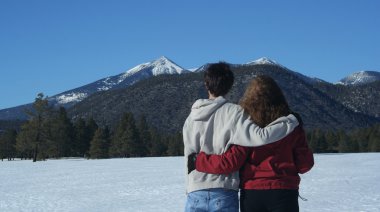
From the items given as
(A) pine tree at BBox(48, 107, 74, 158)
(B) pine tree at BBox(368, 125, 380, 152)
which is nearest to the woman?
(A) pine tree at BBox(48, 107, 74, 158)

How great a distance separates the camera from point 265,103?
13.3ft

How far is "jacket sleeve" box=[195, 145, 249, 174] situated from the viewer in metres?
3.90

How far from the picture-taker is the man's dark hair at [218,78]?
13.5 feet

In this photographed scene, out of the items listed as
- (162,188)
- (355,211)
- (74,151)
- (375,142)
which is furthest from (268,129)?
(375,142)

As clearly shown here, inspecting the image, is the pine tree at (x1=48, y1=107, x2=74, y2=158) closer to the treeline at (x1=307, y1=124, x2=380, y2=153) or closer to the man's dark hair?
the treeline at (x1=307, y1=124, x2=380, y2=153)

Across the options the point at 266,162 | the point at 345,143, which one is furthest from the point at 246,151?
the point at 345,143

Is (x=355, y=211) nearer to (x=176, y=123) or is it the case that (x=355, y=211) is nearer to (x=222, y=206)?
(x=222, y=206)

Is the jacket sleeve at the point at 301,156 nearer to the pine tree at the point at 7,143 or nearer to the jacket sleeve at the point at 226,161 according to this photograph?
the jacket sleeve at the point at 226,161

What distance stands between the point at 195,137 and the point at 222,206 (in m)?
0.59

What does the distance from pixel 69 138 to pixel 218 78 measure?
6043 centimetres

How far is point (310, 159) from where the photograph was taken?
4.08 metres

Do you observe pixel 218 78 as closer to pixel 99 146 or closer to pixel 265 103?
pixel 265 103

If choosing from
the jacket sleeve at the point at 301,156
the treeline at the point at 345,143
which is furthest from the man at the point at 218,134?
the treeline at the point at 345,143

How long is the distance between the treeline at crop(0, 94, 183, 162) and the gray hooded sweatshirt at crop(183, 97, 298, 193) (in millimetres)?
49450
